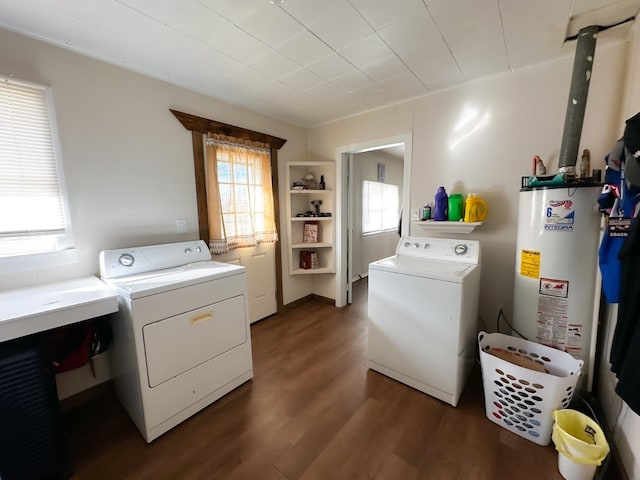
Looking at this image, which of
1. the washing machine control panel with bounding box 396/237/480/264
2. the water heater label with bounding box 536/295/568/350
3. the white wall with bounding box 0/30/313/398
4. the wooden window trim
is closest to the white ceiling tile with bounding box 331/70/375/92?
the wooden window trim

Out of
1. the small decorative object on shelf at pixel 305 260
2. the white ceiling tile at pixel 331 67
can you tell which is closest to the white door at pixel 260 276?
the small decorative object on shelf at pixel 305 260

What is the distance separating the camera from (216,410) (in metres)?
1.66

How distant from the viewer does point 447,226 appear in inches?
86.4

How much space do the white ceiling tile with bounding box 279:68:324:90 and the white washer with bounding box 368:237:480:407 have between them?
5.16ft

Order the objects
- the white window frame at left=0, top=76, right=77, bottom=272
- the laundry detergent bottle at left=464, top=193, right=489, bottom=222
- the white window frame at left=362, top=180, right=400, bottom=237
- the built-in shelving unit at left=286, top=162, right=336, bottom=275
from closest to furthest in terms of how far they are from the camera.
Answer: the white window frame at left=0, top=76, right=77, bottom=272
the laundry detergent bottle at left=464, top=193, right=489, bottom=222
the built-in shelving unit at left=286, top=162, right=336, bottom=275
the white window frame at left=362, top=180, right=400, bottom=237

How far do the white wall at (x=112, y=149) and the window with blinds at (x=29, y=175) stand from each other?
56 millimetres

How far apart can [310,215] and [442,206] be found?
1579mm

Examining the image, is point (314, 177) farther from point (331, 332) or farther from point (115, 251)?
point (115, 251)

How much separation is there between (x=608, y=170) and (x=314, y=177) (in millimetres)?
2561

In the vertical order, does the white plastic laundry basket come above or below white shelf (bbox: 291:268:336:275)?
below

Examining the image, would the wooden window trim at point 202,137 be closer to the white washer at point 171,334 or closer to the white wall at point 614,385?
the white washer at point 171,334

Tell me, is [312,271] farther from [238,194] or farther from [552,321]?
[552,321]

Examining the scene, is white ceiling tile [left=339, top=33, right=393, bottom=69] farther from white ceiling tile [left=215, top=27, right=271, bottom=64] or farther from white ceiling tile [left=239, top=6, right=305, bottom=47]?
white ceiling tile [left=215, top=27, right=271, bottom=64]

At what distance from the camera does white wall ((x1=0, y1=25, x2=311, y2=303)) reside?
1.57 m
